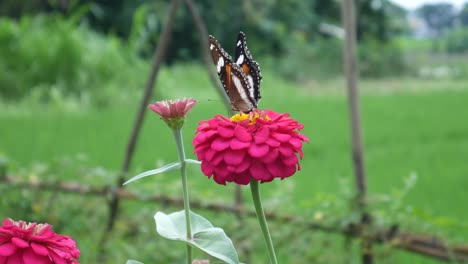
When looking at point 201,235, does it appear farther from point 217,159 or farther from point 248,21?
point 248,21

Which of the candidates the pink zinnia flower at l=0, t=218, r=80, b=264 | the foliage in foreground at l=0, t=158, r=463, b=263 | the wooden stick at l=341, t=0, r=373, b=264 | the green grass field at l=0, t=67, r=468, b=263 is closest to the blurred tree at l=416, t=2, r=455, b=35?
the green grass field at l=0, t=67, r=468, b=263

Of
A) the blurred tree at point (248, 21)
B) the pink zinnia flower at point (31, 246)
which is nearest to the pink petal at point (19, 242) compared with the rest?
the pink zinnia flower at point (31, 246)

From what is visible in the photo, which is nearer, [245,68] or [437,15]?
[245,68]

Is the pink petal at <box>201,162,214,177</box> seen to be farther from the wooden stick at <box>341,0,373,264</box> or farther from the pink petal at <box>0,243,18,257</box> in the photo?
the wooden stick at <box>341,0,373,264</box>

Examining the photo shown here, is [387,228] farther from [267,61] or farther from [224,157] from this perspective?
[267,61]

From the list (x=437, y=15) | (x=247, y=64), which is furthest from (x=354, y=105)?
(x=437, y=15)

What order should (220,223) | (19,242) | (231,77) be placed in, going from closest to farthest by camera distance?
1. (19,242)
2. (231,77)
3. (220,223)
